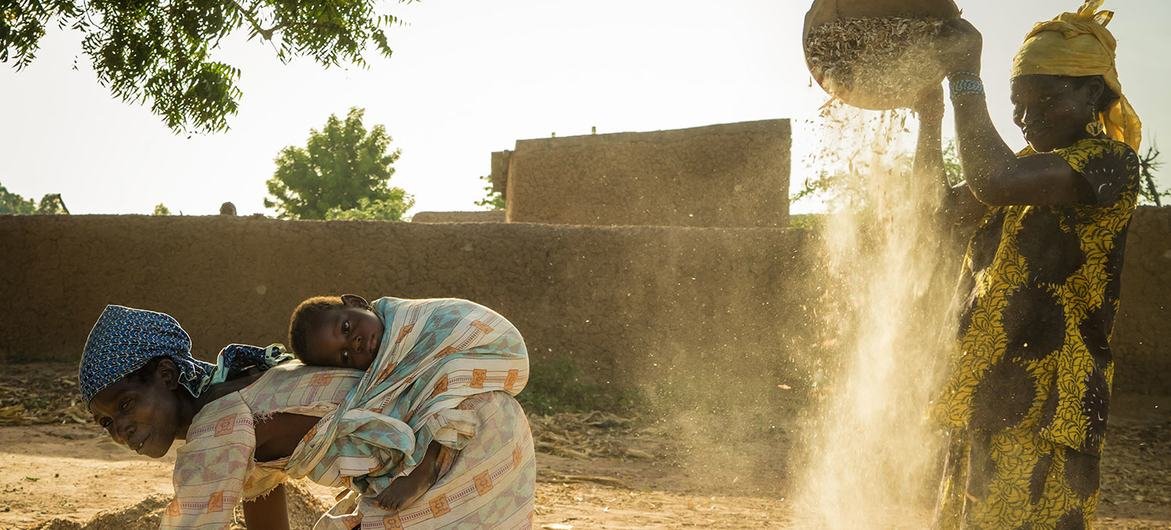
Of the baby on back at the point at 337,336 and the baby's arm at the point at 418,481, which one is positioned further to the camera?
the baby on back at the point at 337,336

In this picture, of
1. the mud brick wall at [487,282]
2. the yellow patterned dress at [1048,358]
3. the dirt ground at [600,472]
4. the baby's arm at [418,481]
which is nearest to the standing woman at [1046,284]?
the yellow patterned dress at [1048,358]

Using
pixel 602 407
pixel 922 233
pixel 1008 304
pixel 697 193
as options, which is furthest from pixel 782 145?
pixel 1008 304

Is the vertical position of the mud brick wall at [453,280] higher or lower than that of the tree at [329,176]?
lower

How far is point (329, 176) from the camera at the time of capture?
3306cm

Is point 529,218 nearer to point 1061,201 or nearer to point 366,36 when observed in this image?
point 366,36

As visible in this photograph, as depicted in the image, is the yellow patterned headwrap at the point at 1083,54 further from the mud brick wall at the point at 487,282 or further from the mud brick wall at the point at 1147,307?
the mud brick wall at the point at 1147,307

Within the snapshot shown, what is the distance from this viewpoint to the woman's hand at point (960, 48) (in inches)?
103

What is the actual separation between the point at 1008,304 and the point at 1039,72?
1.95 ft

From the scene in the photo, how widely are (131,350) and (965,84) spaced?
6.99 ft

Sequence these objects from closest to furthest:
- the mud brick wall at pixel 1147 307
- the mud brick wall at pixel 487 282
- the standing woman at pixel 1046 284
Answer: the standing woman at pixel 1046 284
the mud brick wall at pixel 1147 307
the mud brick wall at pixel 487 282

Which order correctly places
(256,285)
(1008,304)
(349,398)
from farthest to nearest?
(256,285) → (1008,304) → (349,398)

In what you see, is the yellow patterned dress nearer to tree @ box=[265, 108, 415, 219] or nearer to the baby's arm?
the baby's arm

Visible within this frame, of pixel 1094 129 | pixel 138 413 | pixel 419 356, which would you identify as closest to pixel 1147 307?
pixel 1094 129

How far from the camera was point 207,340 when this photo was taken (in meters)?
8.77
